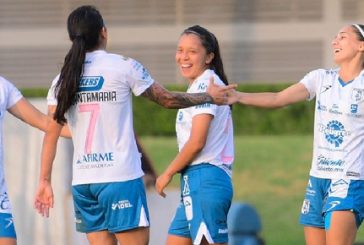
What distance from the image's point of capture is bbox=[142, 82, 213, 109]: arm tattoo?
22.3ft

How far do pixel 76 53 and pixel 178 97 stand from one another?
69 cm

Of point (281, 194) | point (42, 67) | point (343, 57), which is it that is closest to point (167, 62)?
point (42, 67)

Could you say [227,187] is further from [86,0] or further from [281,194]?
[86,0]

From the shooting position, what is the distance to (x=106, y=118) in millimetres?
6590

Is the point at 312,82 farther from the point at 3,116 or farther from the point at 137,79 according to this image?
the point at 3,116

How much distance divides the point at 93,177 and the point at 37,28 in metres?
16.9

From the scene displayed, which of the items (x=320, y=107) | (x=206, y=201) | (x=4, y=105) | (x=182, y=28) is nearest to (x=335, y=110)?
(x=320, y=107)

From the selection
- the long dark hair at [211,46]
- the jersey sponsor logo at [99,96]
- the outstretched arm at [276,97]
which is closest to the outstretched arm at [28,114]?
the jersey sponsor logo at [99,96]

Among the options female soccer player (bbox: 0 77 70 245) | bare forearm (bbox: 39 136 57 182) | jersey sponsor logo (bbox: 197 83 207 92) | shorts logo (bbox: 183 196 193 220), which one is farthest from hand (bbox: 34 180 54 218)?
jersey sponsor logo (bbox: 197 83 207 92)

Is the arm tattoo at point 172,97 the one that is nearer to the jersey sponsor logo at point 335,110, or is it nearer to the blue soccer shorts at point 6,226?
the jersey sponsor logo at point 335,110

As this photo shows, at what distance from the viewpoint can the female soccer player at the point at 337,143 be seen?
23.3ft

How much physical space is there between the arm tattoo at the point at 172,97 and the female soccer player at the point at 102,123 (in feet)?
0.27

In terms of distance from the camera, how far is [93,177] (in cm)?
663

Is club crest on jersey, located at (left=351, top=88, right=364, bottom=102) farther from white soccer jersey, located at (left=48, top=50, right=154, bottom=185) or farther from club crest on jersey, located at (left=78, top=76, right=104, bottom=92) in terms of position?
club crest on jersey, located at (left=78, top=76, right=104, bottom=92)
